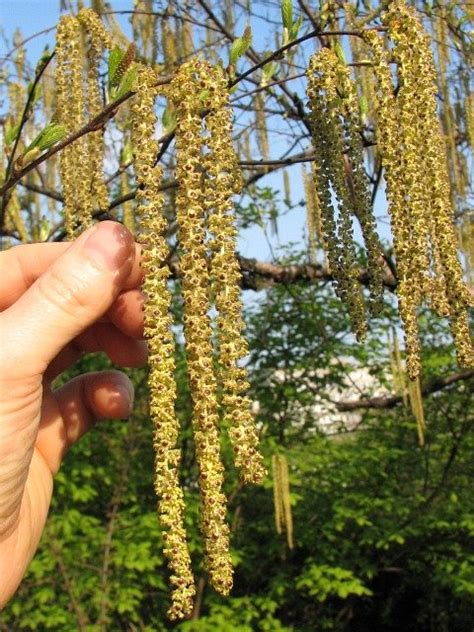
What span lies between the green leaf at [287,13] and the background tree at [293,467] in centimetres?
182

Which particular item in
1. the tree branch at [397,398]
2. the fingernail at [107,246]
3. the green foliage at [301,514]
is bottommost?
the green foliage at [301,514]

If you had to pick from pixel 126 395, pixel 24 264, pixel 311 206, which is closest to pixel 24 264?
pixel 24 264

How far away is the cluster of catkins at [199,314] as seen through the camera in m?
1.06

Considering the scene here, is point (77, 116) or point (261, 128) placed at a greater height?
point (261, 128)

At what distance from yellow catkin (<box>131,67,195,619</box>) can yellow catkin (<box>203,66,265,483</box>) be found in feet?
0.26

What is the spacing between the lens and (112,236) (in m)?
1.31

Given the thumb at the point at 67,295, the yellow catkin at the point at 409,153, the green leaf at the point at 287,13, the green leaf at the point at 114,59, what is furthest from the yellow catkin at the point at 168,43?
the thumb at the point at 67,295

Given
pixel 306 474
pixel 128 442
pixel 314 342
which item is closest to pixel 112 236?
pixel 128 442

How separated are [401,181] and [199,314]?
0.48 m

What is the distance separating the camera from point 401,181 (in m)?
1.34

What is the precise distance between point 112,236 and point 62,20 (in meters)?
1.01

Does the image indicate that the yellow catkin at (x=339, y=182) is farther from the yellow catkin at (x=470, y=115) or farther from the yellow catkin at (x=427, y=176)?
the yellow catkin at (x=470, y=115)

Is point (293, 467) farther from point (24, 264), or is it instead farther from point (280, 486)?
point (24, 264)

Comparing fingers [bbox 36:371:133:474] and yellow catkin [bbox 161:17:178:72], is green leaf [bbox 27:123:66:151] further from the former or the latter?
yellow catkin [bbox 161:17:178:72]
